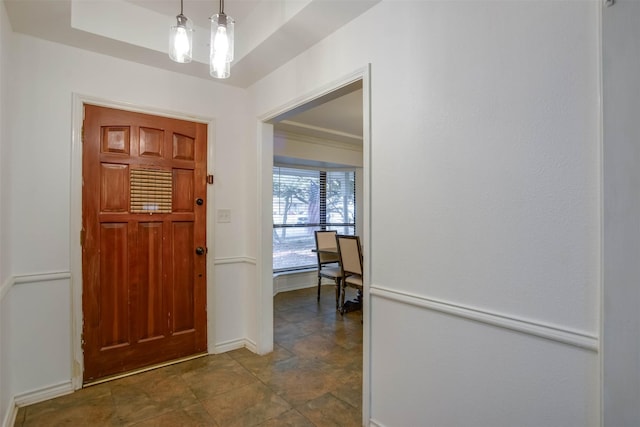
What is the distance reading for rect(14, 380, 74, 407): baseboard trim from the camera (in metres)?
2.12

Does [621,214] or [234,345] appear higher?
[621,214]

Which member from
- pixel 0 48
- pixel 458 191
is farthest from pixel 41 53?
pixel 458 191

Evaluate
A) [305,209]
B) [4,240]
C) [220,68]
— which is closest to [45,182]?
[4,240]

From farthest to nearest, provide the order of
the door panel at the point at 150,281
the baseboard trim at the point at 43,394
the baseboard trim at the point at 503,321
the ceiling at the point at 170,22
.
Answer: the door panel at the point at 150,281, the baseboard trim at the point at 43,394, the ceiling at the point at 170,22, the baseboard trim at the point at 503,321

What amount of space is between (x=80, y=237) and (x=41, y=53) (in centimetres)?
126

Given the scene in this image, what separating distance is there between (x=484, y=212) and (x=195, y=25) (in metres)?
2.48

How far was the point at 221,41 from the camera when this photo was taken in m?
1.61

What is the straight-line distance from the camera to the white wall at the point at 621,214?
38.8 inches

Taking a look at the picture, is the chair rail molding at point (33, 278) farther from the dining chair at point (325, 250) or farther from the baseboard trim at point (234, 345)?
the dining chair at point (325, 250)

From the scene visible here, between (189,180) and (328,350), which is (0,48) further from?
(328,350)

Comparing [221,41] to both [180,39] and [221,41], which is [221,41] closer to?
[221,41]

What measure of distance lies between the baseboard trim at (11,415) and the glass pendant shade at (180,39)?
86.7 inches

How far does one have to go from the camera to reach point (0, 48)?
5.70 feet

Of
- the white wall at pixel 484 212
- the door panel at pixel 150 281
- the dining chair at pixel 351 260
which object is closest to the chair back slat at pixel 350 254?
the dining chair at pixel 351 260
